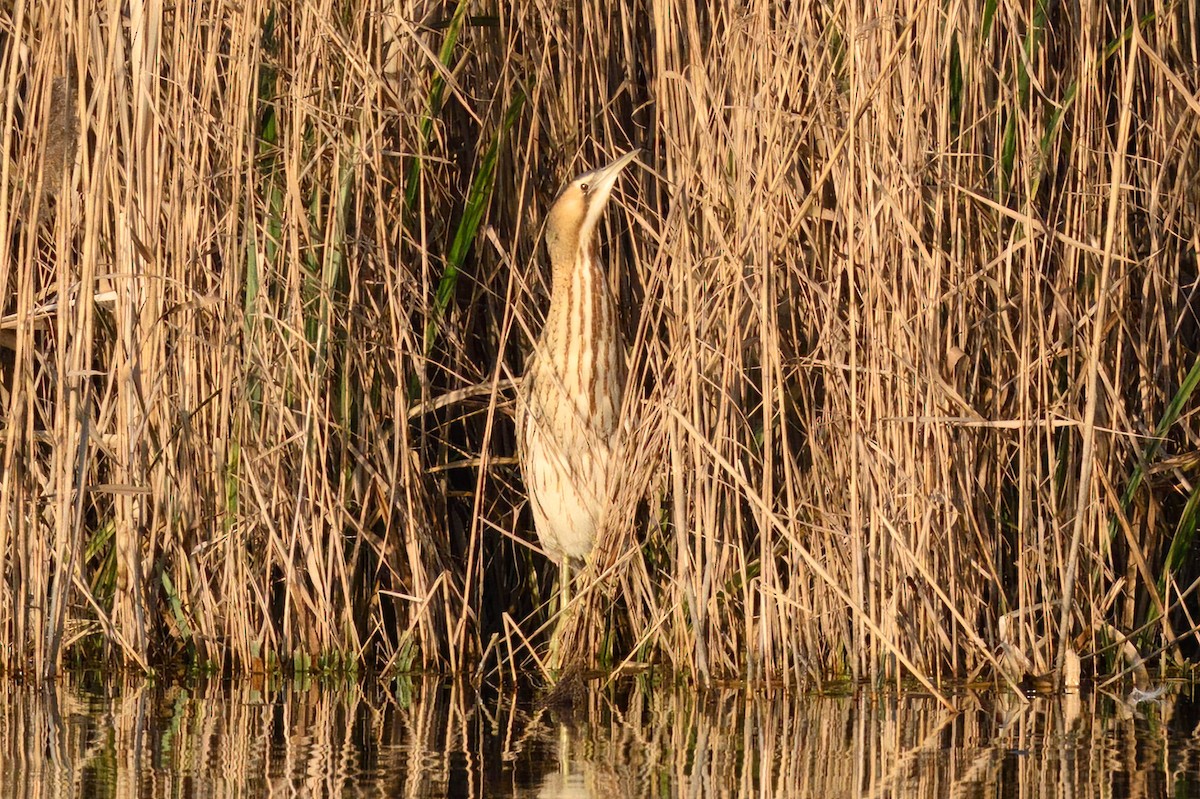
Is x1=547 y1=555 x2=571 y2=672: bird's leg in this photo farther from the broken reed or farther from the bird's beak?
the bird's beak

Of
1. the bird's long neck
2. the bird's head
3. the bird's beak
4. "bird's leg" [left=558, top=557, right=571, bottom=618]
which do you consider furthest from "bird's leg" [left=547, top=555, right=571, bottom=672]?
the bird's beak

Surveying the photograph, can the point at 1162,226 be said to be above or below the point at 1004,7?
below

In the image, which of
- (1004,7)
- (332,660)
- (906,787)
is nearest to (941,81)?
(1004,7)

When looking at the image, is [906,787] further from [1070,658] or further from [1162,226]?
[1162,226]

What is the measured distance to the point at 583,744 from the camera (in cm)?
307

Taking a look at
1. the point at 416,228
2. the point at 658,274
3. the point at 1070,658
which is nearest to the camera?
the point at 1070,658

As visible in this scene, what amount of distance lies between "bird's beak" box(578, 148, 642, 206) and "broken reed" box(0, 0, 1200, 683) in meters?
0.09

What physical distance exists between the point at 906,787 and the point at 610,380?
4.89ft

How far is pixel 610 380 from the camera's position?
3975 millimetres

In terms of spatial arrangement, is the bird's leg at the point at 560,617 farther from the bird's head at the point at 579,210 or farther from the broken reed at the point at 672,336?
the bird's head at the point at 579,210

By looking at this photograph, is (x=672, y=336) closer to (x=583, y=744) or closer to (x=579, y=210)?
(x=579, y=210)

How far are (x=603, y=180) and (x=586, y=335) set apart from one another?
1.11ft

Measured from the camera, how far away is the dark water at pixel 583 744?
2676 millimetres

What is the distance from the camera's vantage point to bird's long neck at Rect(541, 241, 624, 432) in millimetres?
3926
